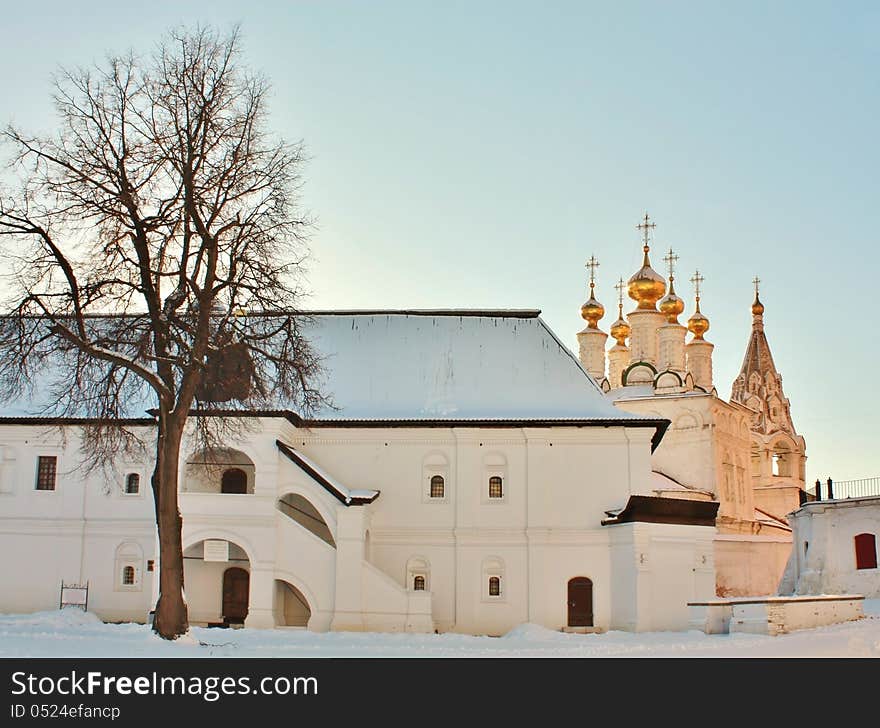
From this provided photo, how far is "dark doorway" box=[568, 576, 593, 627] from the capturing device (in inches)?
1323

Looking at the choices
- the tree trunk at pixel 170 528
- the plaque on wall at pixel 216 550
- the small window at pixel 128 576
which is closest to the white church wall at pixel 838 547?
the plaque on wall at pixel 216 550

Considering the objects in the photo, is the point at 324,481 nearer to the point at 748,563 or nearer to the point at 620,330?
the point at 748,563

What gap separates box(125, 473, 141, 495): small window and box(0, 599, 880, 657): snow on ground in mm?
4185

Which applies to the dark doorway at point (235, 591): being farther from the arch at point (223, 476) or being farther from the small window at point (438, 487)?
the small window at point (438, 487)

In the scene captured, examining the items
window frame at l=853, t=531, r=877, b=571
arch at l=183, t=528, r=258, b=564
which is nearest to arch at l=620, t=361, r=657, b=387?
window frame at l=853, t=531, r=877, b=571

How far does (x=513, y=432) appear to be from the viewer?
114 feet

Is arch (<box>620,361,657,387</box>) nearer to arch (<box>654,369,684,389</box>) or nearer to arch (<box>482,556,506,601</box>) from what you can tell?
arch (<box>654,369,684,389</box>)

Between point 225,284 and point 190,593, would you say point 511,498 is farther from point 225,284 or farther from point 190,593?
point 225,284

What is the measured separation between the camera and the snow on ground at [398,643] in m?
21.7

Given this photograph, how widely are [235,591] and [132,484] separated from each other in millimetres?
4335

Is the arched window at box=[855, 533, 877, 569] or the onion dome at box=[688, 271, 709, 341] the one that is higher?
the onion dome at box=[688, 271, 709, 341]

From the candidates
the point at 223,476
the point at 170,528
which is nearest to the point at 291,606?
the point at 223,476

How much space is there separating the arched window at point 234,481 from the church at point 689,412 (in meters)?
21.2

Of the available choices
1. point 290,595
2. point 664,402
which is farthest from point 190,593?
point 664,402
